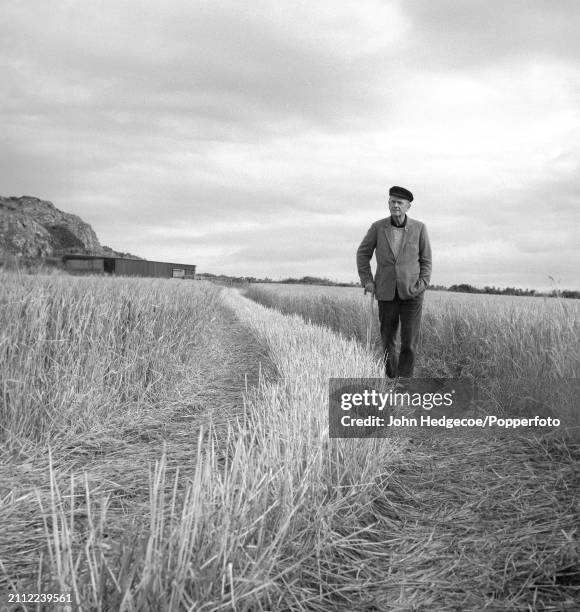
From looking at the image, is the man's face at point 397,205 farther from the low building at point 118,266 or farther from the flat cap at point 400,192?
the low building at point 118,266

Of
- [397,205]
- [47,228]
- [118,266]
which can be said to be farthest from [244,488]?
[47,228]

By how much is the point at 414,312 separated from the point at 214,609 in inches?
193

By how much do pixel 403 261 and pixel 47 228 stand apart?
307 feet

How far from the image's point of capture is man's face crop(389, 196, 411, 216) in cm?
588

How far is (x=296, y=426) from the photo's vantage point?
9.50ft

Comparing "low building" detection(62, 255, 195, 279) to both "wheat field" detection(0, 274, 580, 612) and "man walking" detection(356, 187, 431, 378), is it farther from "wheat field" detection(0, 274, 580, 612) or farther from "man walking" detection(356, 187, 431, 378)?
"wheat field" detection(0, 274, 580, 612)

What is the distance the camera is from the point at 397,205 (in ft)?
19.3

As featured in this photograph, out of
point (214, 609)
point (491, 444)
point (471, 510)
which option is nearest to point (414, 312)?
point (491, 444)

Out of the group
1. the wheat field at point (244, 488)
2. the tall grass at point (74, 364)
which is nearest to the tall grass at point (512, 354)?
the wheat field at point (244, 488)

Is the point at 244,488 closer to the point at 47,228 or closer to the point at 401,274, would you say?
the point at 401,274

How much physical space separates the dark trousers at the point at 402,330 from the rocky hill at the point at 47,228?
198 ft

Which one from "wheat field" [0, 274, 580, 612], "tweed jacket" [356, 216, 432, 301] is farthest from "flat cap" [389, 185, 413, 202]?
"wheat field" [0, 274, 580, 612]

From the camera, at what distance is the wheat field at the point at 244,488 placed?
1.74m

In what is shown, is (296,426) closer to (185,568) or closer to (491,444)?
(185,568)
